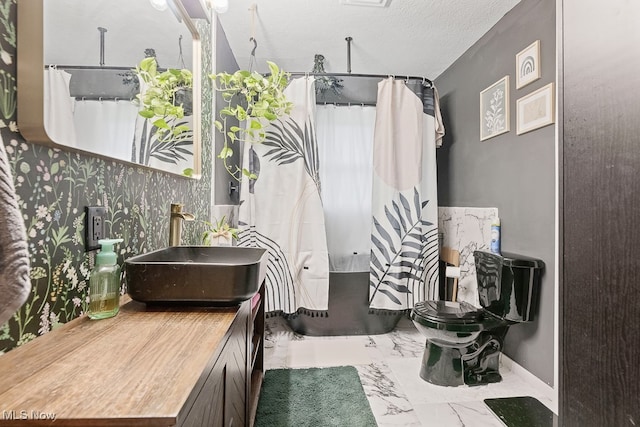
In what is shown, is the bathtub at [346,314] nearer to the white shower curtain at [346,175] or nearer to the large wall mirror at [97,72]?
the white shower curtain at [346,175]

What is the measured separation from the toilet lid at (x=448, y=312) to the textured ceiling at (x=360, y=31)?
1935mm

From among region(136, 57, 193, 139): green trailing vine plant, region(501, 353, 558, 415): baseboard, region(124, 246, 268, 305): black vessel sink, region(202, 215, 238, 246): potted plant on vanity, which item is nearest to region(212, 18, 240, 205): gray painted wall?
region(202, 215, 238, 246): potted plant on vanity

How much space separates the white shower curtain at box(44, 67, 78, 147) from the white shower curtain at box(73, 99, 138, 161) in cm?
3

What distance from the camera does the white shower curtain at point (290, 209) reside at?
2484 millimetres

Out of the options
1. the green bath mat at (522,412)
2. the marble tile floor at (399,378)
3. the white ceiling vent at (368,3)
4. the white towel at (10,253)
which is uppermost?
the white ceiling vent at (368,3)

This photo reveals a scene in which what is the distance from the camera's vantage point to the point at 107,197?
3.23ft

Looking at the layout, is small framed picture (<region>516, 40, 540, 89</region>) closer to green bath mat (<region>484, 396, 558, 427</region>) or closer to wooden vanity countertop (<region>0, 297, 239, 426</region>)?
green bath mat (<region>484, 396, 558, 427</region>)

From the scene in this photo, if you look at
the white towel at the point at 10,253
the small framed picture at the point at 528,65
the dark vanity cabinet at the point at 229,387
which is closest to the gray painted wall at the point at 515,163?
the small framed picture at the point at 528,65

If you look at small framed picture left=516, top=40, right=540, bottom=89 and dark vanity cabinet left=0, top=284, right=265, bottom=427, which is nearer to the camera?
dark vanity cabinet left=0, top=284, right=265, bottom=427

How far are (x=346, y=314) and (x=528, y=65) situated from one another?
2198 mm

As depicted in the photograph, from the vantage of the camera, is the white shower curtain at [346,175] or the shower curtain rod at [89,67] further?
the white shower curtain at [346,175]

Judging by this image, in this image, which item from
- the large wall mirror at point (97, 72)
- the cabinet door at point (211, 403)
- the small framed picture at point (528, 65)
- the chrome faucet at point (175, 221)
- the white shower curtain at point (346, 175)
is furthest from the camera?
the white shower curtain at point (346, 175)

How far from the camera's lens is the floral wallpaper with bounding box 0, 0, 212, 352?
26.4 inches

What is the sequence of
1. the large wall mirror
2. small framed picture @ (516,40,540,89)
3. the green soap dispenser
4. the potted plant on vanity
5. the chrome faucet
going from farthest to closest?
small framed picture @ (516,40,540,89) < the potted plant on vanity < the chrome faucet < the green soap dispenser < the large wall mirror
